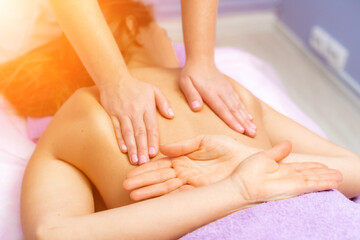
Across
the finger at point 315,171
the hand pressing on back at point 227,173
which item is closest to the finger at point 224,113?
the hand pressing on back at point 227,173

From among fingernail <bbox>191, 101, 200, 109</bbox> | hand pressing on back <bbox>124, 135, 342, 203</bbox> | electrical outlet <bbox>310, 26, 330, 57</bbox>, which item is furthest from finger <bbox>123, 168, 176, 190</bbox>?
electrical outlet <bbox>310, 26, 330, 57</bbox>

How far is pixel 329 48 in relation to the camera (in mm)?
2420

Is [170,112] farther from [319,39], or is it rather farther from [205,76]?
[319,39]

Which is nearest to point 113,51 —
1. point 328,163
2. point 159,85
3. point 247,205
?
point 159,85

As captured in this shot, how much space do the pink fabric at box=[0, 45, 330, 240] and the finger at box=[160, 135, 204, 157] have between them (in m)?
0.52

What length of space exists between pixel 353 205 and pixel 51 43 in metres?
1.08

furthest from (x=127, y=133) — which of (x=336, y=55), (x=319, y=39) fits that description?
(x=319, y=39)

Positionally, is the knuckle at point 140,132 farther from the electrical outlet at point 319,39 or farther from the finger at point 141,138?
the electrical outlet at point 319,39

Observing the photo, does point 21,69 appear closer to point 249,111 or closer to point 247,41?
point 249,111

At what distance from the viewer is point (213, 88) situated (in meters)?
1.19

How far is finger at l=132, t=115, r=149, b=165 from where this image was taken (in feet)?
3.28

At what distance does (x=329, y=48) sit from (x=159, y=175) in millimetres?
1825

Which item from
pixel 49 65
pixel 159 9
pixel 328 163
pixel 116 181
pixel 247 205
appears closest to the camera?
pixel 247 205

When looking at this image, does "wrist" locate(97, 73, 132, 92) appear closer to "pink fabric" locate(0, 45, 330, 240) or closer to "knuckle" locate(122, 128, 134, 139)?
"knuckle" locate(122, 128, 134, 139)
